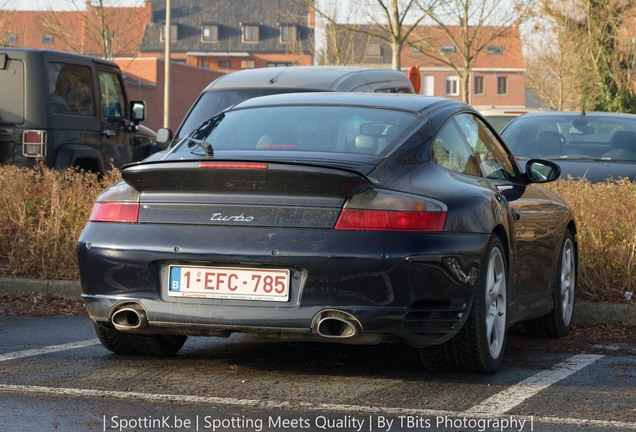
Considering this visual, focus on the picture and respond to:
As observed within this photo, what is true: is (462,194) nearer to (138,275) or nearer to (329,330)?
(329,330)

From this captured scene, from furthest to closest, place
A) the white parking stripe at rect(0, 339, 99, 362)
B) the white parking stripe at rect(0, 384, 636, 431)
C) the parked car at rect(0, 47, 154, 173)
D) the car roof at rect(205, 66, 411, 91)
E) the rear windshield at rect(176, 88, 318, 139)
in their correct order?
the parked car at rect(0, 47, 154, 173) → the car roof at rect(205, 66, 411, 91) → the rear windshield at rect(176, 88, 318, 139) → the white parking stripe at rect(0, 339, 99, 362) → the white parking stripe at rect(0, 384, 636, 431)

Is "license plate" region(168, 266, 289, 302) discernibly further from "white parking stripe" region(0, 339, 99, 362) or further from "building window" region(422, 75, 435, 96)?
"building window" region(422, 75, 435, 96)

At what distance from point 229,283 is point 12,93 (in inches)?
364

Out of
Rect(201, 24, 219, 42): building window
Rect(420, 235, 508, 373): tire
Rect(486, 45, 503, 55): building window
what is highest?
Rect(201, 24, 219, 42): building window

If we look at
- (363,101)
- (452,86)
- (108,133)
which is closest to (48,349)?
(363,101)

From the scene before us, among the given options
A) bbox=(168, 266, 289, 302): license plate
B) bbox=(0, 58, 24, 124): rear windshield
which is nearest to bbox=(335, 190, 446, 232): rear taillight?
bbox=(168, 266, 289, 302): license plate

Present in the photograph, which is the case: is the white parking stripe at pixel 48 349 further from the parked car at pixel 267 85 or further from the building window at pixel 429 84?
the building window at pixel 429 84

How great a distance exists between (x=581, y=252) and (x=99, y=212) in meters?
4.36

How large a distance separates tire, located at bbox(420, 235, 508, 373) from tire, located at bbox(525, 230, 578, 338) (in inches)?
54.0

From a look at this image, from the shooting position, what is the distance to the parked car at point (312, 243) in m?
5.91

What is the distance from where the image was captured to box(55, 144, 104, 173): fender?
14.5m

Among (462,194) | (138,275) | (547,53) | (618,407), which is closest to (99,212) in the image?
(138,275)

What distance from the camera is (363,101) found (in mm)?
7141

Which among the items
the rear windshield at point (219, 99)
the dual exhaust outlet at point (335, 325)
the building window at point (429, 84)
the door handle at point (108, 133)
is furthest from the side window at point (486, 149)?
the building window at point (429, 84)
